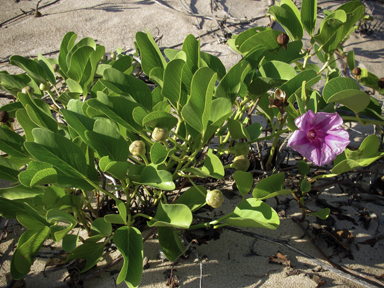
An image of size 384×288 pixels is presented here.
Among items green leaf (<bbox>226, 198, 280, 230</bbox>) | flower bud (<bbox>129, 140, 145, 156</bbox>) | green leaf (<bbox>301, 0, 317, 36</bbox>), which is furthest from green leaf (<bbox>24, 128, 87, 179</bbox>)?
green leaf (<bbox>301, 0, 317, 36</bbox>)

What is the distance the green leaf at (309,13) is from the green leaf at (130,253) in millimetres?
1127

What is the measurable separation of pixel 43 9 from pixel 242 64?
2852mm

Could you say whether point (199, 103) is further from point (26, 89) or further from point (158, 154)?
point (26, 89)

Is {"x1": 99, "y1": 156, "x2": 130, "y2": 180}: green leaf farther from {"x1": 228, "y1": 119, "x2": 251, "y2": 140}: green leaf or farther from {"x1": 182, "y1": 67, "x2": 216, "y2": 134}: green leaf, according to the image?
{"x1": 228, "y1": 119, "x2": 251, "y2": 140}: green leaf

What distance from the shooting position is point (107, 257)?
1128 mm

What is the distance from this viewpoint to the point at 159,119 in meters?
0.91

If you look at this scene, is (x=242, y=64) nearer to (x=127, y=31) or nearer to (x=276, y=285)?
(x=276, y=285)

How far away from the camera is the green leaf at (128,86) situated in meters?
1.00

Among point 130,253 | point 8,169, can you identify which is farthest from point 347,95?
point 8,169

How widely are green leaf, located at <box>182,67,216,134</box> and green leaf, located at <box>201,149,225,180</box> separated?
90 millimetres

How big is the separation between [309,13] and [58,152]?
1169 millimetres

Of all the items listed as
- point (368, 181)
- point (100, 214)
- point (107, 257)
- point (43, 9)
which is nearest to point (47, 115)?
point (100, 214)

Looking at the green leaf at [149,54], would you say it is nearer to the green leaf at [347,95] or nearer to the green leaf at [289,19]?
the green leaf at [289,19]

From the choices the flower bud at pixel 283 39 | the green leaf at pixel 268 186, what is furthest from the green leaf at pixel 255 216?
the flower bud at pixel 283 39
